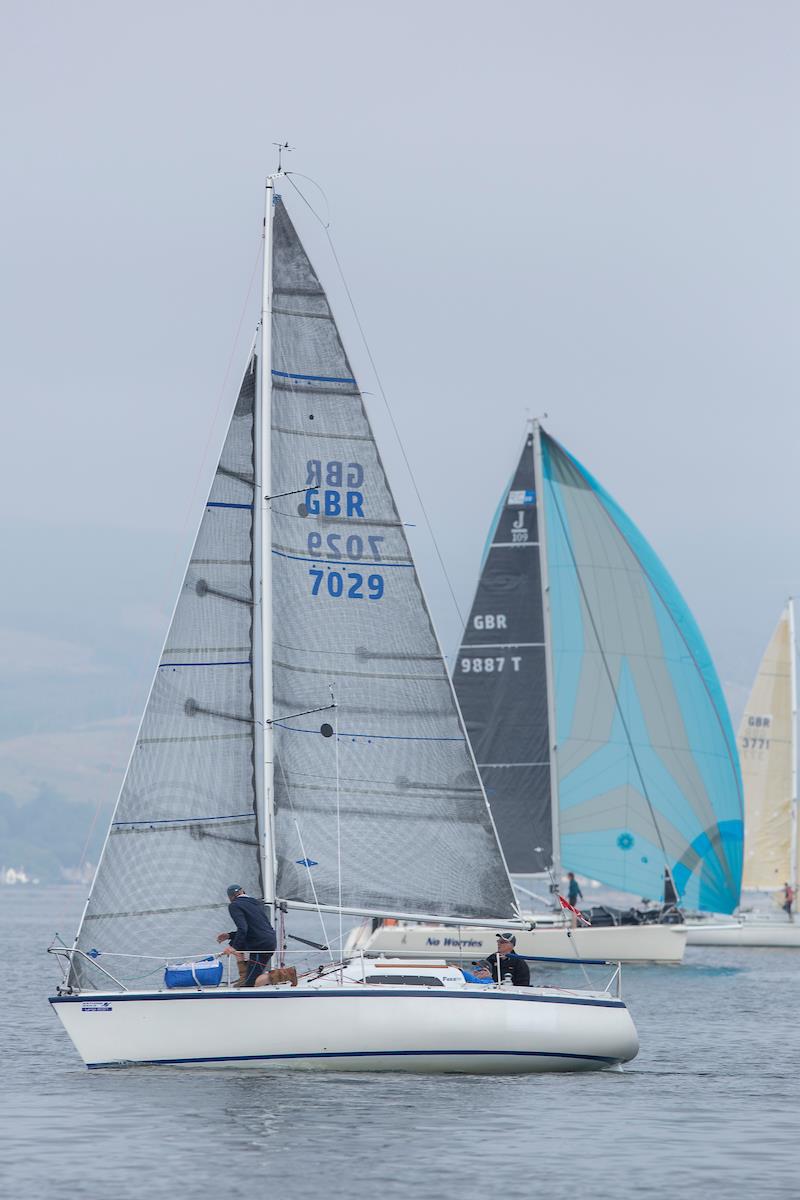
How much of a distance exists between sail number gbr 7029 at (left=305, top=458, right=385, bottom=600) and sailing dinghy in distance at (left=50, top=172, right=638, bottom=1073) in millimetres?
25

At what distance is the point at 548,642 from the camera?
152 feet

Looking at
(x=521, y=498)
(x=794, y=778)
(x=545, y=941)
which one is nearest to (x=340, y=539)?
(x=545, y=941)

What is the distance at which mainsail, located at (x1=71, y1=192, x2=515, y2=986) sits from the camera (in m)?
23.7

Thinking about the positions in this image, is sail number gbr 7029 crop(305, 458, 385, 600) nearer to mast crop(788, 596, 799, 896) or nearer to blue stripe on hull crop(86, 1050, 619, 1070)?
blue stripe on hull crop(86, 1050, 619, 1070)

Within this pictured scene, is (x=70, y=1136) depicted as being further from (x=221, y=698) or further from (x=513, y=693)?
(x=513, y=693)

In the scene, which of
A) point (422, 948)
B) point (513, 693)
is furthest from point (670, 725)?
point (422, 948)

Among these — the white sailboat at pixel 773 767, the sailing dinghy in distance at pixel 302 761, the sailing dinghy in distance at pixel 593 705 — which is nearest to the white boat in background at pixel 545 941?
the sailing dinghy in distance at pixel 593 705

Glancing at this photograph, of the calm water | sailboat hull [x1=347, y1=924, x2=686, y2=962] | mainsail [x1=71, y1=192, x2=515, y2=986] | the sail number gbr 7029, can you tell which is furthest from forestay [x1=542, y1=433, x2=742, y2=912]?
the sail number gbr 7029

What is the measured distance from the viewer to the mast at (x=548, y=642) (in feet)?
149

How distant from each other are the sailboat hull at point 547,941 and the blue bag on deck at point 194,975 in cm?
1957

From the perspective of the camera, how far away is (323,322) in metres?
25.1

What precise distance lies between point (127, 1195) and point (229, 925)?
729cm

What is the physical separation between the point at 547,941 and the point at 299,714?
2008 cm

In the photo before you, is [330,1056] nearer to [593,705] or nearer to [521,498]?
[593,705]
